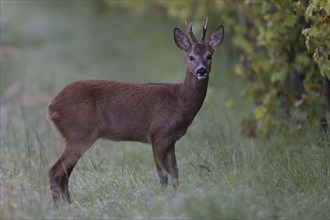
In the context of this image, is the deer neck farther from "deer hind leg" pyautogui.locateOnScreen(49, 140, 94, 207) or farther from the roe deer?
"deer hind leg" pyautogui.locateOnScreen(49, 140, 94, 207)

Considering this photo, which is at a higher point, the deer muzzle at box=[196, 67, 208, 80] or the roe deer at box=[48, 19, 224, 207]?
the deer muzzle at box=[196, 67, 208, 80]

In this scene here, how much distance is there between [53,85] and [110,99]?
771cm

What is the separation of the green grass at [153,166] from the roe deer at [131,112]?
0.98ft

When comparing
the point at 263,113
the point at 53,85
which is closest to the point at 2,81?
the point at 53,85

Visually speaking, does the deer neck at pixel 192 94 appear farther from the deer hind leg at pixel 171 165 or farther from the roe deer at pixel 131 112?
the deer hind leg at pixel 171 165

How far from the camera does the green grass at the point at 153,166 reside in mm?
6469

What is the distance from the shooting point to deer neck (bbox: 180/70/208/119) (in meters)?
8.59

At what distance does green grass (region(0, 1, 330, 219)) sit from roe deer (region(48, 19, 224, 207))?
299 millimetres

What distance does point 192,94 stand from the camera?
8.62 metres

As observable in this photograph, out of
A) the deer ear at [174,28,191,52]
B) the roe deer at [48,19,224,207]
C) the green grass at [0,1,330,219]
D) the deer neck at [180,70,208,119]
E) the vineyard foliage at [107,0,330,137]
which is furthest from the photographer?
the vineyard foliage at [107,0,330,137]

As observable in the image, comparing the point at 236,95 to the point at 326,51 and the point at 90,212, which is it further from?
the point at 90,212

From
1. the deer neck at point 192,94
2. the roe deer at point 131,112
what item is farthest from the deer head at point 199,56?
the deer neck at point 192,94

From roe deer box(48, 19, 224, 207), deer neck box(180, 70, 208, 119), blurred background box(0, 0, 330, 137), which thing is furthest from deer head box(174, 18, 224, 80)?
blurred background box(0, 0, 330, 137)

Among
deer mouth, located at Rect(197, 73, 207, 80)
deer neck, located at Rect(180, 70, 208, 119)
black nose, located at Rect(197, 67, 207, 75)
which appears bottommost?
deer neck, located at Rect(180, 70, 208, 119)
